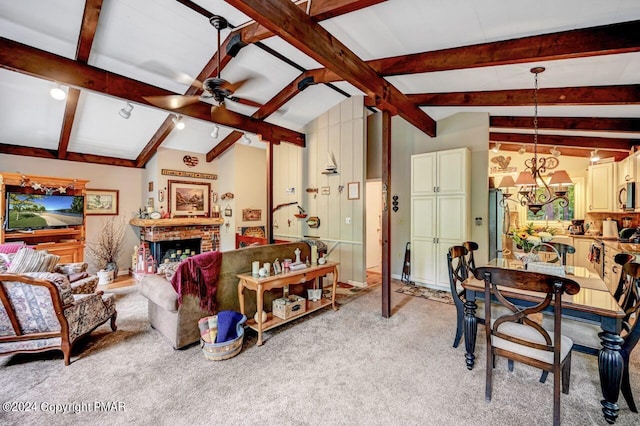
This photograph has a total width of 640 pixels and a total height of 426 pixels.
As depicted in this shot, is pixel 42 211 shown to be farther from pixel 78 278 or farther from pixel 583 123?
pixel 583 123

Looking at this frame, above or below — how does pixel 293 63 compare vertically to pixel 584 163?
above

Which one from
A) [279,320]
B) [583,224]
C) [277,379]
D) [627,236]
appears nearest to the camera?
[277,379]

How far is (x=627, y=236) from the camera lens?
464 centimetres

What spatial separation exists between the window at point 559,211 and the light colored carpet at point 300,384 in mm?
4516

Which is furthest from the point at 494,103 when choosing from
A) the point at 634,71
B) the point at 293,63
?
the point at 293,63

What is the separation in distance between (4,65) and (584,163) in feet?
30.7

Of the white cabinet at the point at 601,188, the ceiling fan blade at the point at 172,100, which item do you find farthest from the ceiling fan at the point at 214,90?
the white cabinet at the point at 601,188

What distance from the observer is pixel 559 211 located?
20.5 ft

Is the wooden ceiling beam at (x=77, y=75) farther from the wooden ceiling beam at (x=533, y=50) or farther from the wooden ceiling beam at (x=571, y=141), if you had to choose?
the wooden ceiling beam at (x=571, y=141)

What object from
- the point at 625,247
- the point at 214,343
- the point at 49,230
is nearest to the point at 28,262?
the point at 214,343

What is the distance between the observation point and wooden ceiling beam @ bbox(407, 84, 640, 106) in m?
3.03

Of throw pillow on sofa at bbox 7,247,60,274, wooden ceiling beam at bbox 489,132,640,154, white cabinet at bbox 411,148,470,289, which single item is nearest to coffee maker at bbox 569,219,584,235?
wooden ceiling beam at bbox 489,132,640,154

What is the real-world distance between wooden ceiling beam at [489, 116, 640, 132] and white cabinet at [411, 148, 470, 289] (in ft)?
3.48

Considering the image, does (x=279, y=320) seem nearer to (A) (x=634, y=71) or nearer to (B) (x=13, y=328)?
(B) (x=13, y=328)
